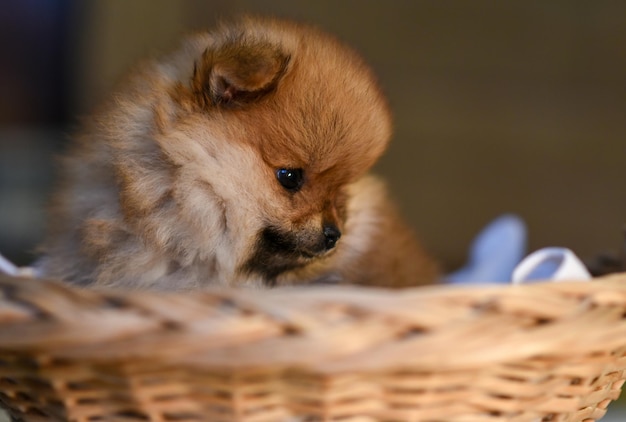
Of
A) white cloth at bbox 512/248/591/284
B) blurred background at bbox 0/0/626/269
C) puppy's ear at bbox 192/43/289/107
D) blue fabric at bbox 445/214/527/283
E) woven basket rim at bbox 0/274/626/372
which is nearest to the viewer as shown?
woven basket rim at bbox 0/274/626/372

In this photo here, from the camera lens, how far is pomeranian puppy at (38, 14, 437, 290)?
106 cm

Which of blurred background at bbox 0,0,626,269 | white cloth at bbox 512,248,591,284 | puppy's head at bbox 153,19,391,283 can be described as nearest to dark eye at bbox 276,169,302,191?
puppy's head at bbox 153,19,391,283

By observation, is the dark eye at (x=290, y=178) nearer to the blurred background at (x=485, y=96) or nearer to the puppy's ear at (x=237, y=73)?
the puppy's ear at (x=237, y=73)

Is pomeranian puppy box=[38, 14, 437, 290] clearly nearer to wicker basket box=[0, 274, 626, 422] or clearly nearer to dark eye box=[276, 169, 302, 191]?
dark eye box=[276, 169, 302, 191]

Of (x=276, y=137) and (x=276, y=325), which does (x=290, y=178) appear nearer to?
(x=276, y=137)

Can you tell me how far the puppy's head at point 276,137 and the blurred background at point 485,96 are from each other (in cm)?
185

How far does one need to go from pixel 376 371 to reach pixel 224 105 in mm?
496

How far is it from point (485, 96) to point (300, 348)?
100.0 inches

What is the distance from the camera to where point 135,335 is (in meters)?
0.68

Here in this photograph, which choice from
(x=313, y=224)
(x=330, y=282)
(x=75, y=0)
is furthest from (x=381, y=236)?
(x=75, y=0)

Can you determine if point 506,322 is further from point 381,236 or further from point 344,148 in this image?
point 381,236

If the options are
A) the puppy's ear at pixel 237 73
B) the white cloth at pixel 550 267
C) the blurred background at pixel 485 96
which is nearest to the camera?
the puppy's ear at pixel 237 73

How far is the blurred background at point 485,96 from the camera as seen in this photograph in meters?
2.98

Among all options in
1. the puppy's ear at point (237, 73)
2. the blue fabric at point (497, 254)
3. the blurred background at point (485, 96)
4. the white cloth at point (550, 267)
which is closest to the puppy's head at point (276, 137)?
the puppy's ear at point (237, 73)
